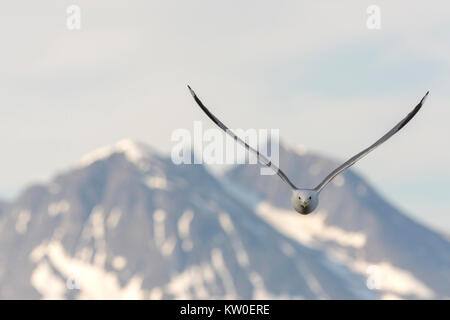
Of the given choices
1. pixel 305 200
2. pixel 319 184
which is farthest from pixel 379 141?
pixel 305 200

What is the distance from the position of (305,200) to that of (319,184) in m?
3.50

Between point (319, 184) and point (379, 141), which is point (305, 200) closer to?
point (319, 184)

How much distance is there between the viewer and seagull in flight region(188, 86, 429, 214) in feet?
161

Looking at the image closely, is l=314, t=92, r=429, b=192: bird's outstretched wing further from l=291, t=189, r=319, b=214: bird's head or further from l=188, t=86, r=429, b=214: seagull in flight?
l=291, t=189, r=319, b=214: bird's head

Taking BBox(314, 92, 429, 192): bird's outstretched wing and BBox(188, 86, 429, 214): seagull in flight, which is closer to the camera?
BBox(188, 86, 429, 214): seagull in flight

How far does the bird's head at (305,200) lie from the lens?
1921 inches

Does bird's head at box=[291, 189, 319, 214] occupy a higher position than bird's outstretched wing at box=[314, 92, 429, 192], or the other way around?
bird's outstretched wing at box=[314, 92, 429, 192]

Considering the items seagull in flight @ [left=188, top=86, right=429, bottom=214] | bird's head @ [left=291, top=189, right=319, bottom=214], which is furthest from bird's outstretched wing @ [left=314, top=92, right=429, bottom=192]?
bird's head @ [left=291, top=189, right=319, bottom=214]

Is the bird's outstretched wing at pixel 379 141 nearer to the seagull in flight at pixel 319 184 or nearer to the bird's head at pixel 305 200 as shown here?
the seagull in flight at pixel 319 184

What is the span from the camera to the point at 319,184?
5212 centimetres

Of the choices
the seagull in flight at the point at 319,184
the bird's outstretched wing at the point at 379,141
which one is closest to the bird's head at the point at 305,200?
the seagull in flight at the point at 319,184

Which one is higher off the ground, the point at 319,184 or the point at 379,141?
the point at 379,141
